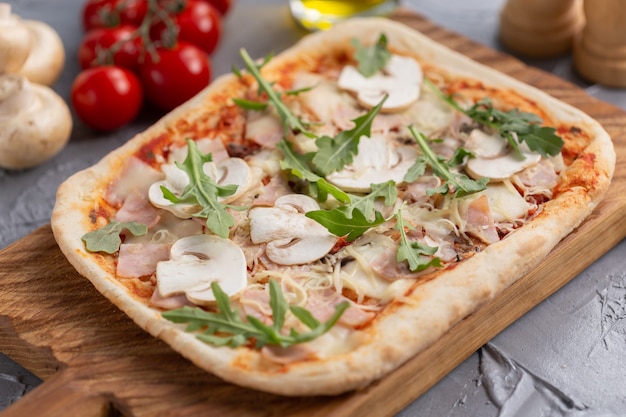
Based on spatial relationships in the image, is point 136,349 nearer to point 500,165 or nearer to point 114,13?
point 500,165

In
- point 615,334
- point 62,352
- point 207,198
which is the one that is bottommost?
point 615,334

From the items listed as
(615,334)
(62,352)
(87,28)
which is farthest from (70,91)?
(615,334)

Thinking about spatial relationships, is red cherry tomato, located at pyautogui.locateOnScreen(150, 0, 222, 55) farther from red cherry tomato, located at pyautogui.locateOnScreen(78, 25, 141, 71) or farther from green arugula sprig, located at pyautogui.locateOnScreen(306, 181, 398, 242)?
green arugula sprig, located at pyautogui.locateOnScreen(306, 181, 398, 242)

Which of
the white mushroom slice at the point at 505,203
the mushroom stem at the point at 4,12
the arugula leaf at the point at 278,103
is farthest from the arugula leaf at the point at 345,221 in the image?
the mushroom stem at the point at 4,12

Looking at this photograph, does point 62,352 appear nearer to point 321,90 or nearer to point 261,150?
point 261,150

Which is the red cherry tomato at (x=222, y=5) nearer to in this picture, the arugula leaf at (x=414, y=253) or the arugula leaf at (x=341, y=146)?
the arugula leaf at (x=341, y=146)

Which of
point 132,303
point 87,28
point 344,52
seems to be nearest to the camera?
point 132,303

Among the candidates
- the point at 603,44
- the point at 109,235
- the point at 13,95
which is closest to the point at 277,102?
the point at 109,235
